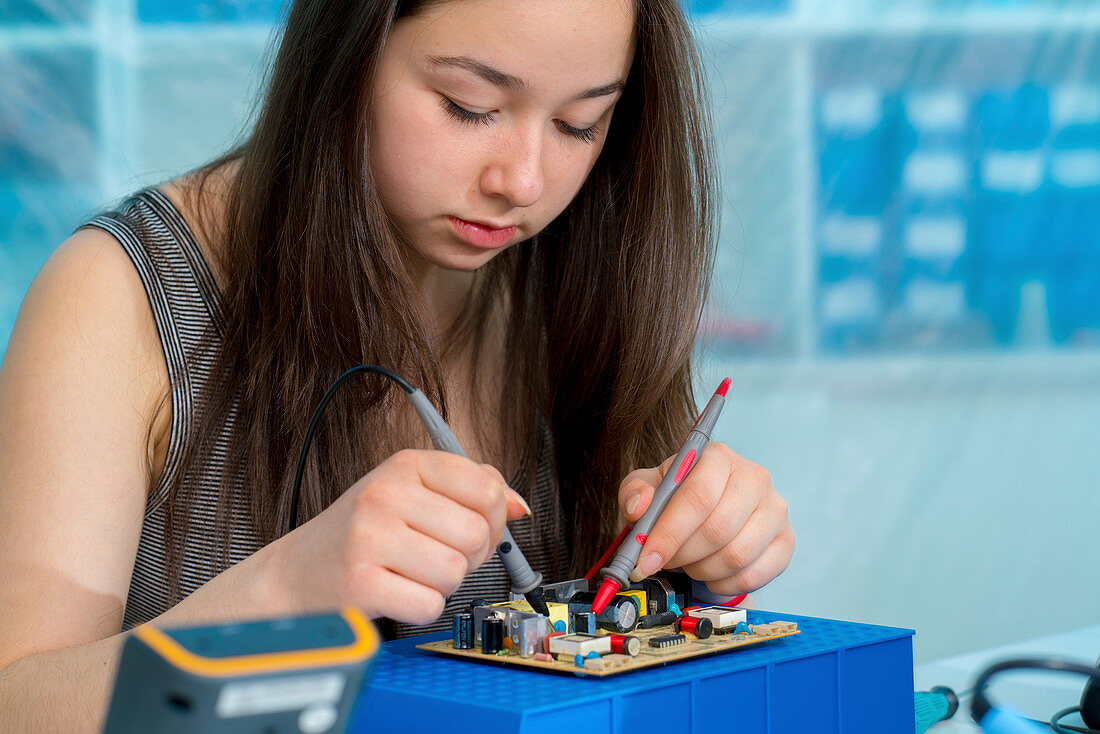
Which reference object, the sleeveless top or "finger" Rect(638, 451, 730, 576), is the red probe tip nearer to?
"finger" Rect(638, 451, 730, 576)

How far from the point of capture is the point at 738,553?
714 mm

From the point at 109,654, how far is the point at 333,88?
0.43 meters

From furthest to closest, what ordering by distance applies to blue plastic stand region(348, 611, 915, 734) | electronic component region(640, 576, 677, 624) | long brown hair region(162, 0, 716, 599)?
long brown hair region(162, 0, 716, 599), electronic component region(640, 576, 677, 624), blue plastic stand region(348, 611, 915, 734)

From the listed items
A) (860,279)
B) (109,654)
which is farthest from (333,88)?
(860,279)

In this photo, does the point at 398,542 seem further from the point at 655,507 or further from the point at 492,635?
the point at 655,507

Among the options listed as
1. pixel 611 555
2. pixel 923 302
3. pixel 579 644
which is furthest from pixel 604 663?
pixel 923 302

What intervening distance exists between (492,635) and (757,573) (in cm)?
27

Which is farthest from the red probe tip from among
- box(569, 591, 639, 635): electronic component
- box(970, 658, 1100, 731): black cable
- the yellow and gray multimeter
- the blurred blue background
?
the blurred blue background

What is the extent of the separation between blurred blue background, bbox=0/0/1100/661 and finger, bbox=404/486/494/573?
1439mm

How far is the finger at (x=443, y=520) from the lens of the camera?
533mm

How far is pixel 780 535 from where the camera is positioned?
0.77 m

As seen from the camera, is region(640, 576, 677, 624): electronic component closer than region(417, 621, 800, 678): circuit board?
No

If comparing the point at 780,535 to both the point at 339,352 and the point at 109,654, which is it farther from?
the point at 109,654

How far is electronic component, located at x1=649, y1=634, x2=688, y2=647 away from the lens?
1.76 feet
